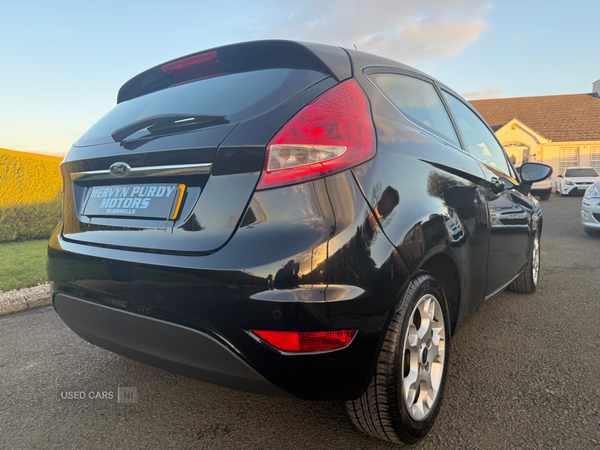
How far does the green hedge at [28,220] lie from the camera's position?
8773mm

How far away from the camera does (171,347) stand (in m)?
1.59

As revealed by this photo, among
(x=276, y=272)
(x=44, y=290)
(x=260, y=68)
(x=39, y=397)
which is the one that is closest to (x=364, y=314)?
(x=276, y=272)

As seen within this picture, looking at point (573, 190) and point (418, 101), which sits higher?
point (418, 101)

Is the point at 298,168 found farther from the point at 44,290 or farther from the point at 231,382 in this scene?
the point at 44,290

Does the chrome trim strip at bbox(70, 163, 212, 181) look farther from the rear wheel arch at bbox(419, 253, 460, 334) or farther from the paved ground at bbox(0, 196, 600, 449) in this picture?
the paved ground at bbox(0, 196, 600, 449)

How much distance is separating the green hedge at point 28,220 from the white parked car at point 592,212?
34.3ft

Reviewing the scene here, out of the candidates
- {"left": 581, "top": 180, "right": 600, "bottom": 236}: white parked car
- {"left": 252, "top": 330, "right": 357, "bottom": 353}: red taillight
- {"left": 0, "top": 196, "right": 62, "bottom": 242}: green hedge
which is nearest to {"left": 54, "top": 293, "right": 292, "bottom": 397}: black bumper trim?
{"left": 252, "top": 330, "right": 357, "bottom": 353}: red taillight

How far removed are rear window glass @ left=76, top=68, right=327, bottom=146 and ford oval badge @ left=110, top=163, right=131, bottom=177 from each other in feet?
0.44

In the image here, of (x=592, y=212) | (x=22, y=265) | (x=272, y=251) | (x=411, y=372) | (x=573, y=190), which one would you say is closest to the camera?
(x=272, y=251)

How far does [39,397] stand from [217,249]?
1.56 m

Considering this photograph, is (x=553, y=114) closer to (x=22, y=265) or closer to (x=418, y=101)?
(x=22, y=265)

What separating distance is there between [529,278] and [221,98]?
333cm

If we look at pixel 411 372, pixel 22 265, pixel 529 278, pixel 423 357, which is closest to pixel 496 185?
pixel 423 357

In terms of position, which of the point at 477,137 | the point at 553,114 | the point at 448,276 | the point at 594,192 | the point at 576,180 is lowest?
the point at 576,180
